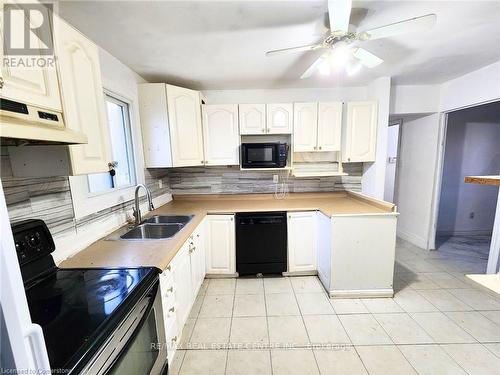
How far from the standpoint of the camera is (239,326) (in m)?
1.83

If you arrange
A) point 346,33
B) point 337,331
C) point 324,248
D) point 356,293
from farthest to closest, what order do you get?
1. point 324,248
2. point 356,293
3. point 337,331
4. point 346,33

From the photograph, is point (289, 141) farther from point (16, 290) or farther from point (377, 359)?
point (16, 290)

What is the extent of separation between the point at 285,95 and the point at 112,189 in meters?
2.31

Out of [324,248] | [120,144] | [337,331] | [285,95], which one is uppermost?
[285,95]

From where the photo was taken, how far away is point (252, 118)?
2.59m

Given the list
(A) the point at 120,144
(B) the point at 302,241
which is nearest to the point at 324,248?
(B) the point at 302,241

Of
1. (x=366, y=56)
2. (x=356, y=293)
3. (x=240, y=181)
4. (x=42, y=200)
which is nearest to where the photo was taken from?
(x=42, y=200)

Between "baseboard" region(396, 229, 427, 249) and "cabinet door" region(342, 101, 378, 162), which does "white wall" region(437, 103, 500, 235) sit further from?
"cabinet door" region(342, 101, 378, 162)

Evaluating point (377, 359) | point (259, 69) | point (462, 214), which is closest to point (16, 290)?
point (377, 359)

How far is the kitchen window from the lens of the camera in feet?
6.35

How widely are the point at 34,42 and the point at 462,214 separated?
5.47 m

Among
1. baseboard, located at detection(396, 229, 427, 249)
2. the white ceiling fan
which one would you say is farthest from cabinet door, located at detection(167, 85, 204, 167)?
baseboard, located at detection(396, 229, 427, 249)

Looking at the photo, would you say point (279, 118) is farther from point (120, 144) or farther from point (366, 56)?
point (120, 144)

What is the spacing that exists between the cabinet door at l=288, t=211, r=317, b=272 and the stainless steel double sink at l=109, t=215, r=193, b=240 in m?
1.14
